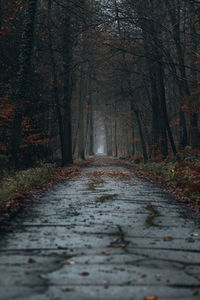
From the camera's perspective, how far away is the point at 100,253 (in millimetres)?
4668

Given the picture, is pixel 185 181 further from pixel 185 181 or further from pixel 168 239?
pixel 168 239

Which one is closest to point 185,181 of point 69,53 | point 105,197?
point 105,197

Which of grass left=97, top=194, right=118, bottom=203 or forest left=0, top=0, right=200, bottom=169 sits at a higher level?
forest left=0, top=0, right=200, bottom=169

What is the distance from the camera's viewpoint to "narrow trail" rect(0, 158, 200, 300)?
3.47 meters

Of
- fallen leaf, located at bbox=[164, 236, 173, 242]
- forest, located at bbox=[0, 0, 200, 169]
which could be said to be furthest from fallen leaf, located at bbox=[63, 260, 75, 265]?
forest, located at bbox=[0, 0, 200, 169]

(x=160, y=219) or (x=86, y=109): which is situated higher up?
(x=86, y=109)

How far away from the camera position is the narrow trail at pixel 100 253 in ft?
11.4

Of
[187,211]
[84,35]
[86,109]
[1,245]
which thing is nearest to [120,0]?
[84,35]

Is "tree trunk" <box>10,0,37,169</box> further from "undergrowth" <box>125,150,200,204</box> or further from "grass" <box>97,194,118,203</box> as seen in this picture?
"grass" <box>97,194,118,203</box>

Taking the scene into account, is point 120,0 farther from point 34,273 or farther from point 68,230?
point 34,273

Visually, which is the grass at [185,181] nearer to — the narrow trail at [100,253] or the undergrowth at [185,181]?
the undergrowth at [185,181]

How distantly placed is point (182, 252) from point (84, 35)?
11.2 metres

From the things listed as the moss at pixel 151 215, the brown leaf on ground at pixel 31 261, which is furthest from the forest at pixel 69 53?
the brown leaf on ground at pixel 31 261

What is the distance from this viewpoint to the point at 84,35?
14414 millimetres
